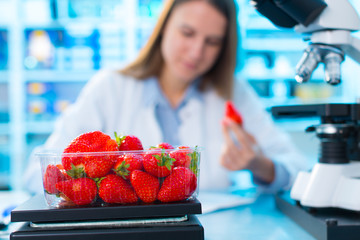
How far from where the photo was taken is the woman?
1.53m

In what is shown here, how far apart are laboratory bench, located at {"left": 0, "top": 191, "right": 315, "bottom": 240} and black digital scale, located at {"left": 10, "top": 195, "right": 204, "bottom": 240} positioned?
0.06m

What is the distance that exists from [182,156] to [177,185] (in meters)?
0.04

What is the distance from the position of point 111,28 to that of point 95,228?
9.69ft

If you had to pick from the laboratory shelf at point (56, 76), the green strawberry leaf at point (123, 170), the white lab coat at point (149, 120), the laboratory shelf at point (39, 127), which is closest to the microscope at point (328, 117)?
the green strawberry leaf at point (123, 170)

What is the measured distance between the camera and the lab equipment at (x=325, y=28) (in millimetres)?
728

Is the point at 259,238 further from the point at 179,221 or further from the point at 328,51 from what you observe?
the point at 328,51

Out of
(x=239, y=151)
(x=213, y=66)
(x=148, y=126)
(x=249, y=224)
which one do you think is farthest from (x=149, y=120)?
(x=249, y=224)

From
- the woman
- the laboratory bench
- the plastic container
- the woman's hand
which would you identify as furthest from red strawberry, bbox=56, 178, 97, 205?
the woman

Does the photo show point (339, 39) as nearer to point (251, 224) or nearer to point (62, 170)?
point (251, 224)

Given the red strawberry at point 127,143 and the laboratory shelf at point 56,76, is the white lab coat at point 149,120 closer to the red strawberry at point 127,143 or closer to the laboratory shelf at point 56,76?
the red strawberry at point 127,143

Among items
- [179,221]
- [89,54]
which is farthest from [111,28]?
[179,221]

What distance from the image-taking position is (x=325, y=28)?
2.46ft

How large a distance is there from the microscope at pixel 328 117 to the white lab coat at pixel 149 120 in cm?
86

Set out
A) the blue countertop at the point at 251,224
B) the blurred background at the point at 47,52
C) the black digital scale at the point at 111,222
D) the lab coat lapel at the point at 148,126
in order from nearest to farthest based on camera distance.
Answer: the black digital scale at the point at 111,222 < the blue countertop at the point at 251,224 < the lab coat lapel at the point at 148,126 < the blurred background at the point at 47,52
